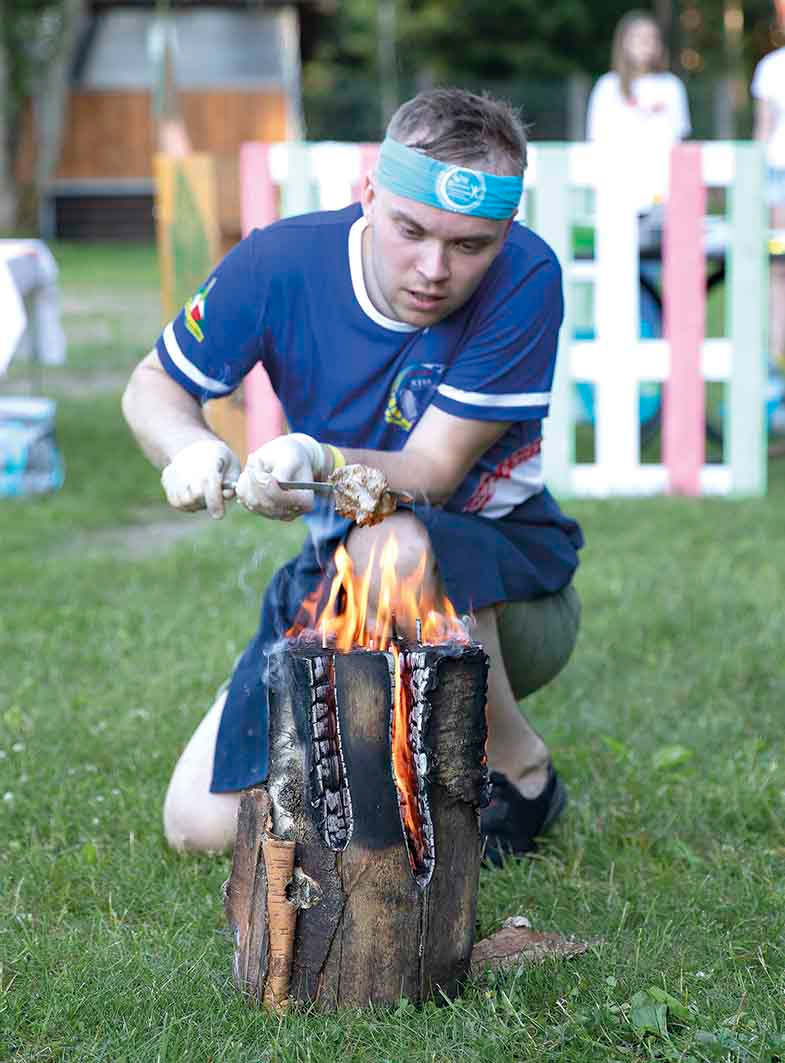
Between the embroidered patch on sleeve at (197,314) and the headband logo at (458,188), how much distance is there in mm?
514

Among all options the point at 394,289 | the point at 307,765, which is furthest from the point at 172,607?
the point at 307,765

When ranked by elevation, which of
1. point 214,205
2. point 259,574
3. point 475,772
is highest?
point 214,205

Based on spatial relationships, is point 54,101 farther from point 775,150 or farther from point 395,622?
point 395,622

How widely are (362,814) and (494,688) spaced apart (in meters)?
0.68

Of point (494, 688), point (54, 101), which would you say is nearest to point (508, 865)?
point (494, 688)

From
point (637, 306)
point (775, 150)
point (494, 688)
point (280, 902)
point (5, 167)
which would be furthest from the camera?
point (5, 167)

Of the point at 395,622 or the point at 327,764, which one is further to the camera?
the point at 395,622

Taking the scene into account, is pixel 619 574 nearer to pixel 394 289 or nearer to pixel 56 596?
pixel 56 596

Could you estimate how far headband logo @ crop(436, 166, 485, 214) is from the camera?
2434 millimetres

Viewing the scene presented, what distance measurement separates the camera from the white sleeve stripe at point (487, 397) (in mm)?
2637

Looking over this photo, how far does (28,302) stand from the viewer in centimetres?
675

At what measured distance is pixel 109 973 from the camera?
7.85 feet

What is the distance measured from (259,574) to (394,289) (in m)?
2.44

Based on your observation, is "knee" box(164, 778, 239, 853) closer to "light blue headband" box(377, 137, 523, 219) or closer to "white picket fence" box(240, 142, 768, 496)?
"light blue headband" box(377, 137, 523, 219)
